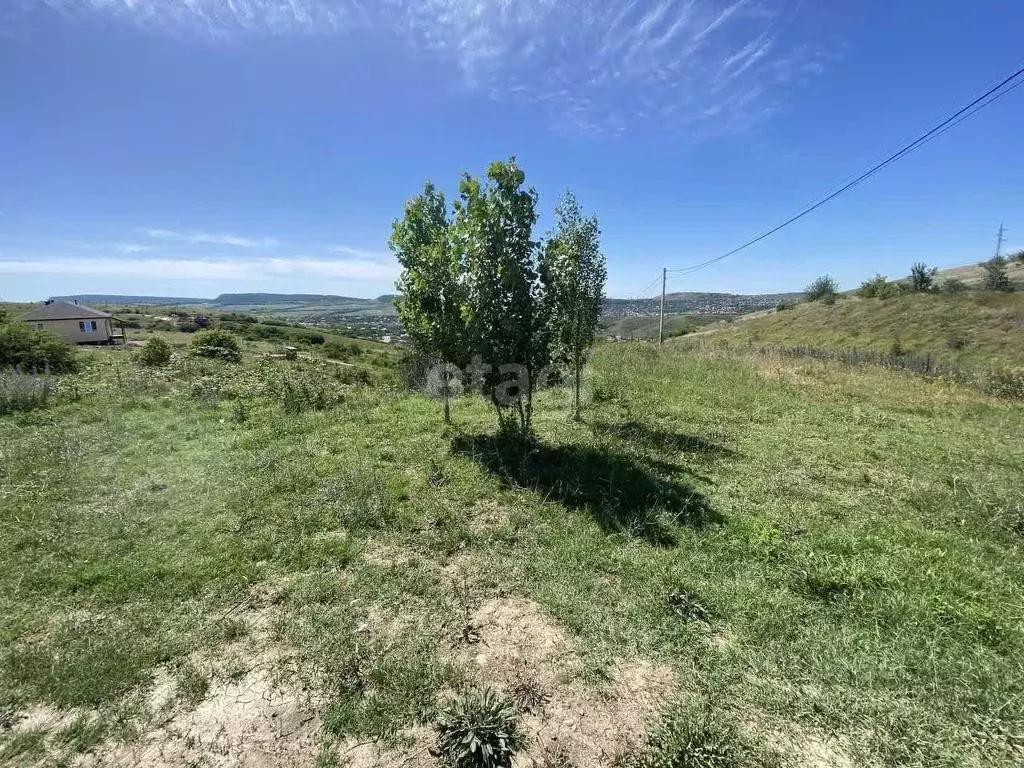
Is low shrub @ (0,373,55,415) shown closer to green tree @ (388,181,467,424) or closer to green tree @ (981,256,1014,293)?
green tree @ (388,181,467,424)

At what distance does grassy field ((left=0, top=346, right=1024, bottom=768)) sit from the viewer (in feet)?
7.55

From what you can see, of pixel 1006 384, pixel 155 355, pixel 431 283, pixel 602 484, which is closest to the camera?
A: pixel 602 484

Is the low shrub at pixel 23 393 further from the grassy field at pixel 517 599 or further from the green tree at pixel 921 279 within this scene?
the green tree at pixel 921 279

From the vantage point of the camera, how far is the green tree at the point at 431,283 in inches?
261

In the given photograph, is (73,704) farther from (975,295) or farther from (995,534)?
(975,295)

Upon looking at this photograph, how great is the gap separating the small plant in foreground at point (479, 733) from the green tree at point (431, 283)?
4.75 meters

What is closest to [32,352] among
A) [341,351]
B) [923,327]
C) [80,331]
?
[341,351]

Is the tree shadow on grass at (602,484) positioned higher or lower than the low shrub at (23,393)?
lower

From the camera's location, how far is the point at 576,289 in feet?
26.3

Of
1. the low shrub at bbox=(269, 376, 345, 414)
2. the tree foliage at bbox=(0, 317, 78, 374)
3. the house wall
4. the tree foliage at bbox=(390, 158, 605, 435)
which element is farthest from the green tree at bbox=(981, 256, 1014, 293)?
the house wall

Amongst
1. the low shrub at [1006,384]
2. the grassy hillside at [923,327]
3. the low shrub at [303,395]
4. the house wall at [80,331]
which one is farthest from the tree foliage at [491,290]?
the house wall at [80,331]

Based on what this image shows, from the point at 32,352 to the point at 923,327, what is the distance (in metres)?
48.8

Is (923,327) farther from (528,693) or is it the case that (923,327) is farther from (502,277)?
(528,693)

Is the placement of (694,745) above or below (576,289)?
below
